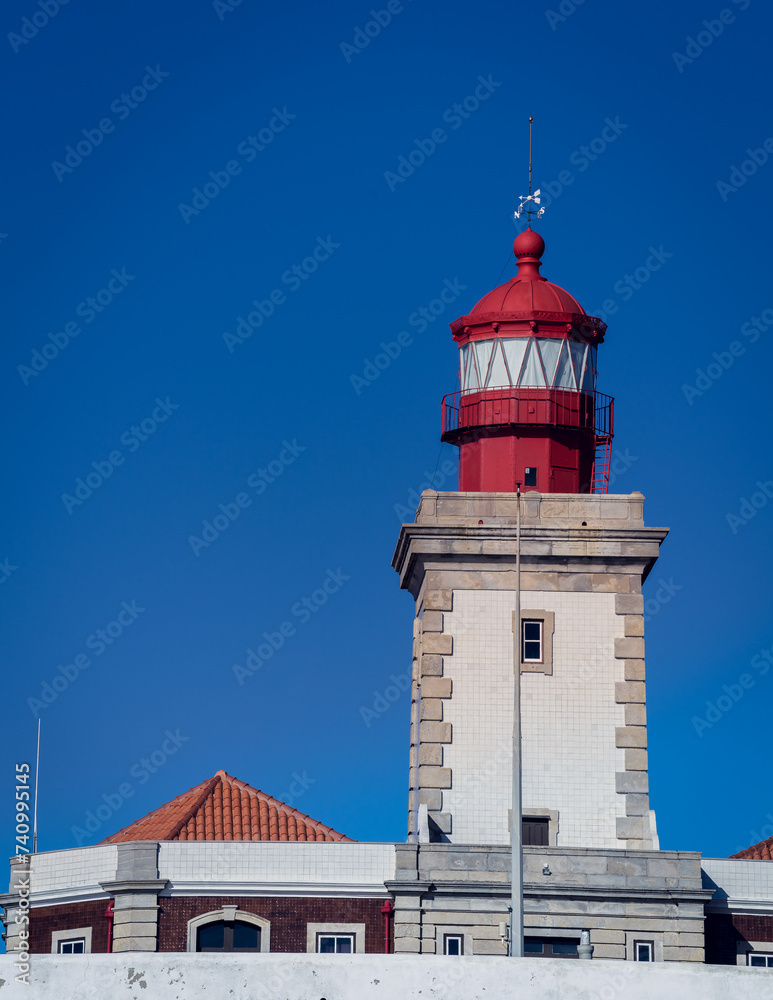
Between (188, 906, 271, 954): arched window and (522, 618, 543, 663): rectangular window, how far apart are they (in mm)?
6310

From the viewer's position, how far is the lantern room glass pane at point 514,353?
34875 millimetres

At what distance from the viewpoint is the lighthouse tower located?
31859 millimetres

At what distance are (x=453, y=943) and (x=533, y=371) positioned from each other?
10539 millimetres

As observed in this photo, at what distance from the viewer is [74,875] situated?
103 feet

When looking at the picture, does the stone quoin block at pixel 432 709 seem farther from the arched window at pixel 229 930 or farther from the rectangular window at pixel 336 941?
the arched window at pixel 229 930

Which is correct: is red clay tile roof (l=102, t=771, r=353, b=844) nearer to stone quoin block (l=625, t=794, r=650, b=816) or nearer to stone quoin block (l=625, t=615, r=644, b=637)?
stone quoin block (l=625, t=794, r=650, b=816)

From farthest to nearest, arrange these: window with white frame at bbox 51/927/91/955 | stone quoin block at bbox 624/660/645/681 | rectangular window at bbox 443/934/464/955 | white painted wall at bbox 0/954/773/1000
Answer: stone quoin block at bbox 624/660/645/681, window with white frame at bbox 51/927/91/955, rectangular window at bbox 443/934/464/955, white painted wall at bbox 0/954/773/1000

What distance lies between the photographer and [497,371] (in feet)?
115

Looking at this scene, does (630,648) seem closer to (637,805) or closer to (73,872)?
(637,805)

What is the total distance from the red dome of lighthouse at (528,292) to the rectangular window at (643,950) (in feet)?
37.6

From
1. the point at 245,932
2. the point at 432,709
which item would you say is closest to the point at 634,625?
the point at 432,709

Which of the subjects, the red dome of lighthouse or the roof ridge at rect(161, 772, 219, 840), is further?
the red dome of lighthouse

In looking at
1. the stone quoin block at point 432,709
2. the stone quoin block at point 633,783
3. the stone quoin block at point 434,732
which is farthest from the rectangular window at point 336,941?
the stone quoin block at point 633,783

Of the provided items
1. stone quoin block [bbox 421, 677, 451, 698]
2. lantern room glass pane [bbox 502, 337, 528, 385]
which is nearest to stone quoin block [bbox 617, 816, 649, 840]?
stone quoin block [bbox 421, 677, 451, 698]
